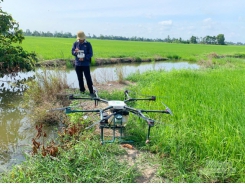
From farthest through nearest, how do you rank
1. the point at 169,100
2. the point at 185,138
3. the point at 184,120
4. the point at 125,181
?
the point at 169,100, the point at 184,120, the point at 185,138, the point at 125,181

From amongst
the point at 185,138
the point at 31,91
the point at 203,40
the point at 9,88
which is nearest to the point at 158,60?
the point at 9,88

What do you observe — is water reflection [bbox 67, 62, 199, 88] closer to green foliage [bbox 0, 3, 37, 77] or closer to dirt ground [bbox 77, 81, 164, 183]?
green foliage [bbox 0, 3, 37, 77]

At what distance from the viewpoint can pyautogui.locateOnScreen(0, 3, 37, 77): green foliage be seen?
648cm

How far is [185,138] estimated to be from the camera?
276cm

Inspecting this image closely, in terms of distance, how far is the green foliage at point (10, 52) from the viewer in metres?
6.48

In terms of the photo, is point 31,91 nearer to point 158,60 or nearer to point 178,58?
point 158,60

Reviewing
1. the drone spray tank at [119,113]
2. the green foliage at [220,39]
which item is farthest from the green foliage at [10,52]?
the green foliage at [220,39]

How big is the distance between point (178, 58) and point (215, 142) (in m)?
20.0

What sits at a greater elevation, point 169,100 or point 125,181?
point 169,100

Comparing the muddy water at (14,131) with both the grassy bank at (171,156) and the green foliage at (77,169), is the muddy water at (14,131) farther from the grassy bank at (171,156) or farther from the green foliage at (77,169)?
the grassy bank at (171,156)

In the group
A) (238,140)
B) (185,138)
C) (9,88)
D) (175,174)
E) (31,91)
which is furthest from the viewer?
(9,88)

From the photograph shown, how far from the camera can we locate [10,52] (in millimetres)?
6785

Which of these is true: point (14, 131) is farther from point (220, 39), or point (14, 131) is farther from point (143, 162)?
point (220, 39)

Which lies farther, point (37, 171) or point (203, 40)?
point (203, 40)
